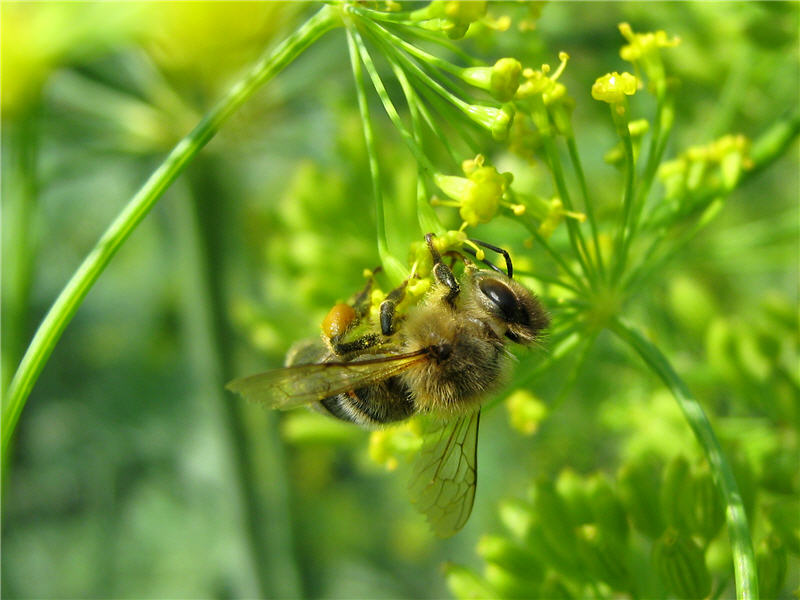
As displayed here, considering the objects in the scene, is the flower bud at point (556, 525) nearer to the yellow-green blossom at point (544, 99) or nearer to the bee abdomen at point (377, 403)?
the bee abdomen at point (377, 403)

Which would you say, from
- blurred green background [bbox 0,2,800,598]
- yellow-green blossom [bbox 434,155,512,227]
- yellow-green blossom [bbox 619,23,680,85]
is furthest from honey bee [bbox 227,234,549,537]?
yellow-green blossom [bbox 619,23,680,85]

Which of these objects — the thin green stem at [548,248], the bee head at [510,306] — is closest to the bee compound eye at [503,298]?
the bee head at [510,306]

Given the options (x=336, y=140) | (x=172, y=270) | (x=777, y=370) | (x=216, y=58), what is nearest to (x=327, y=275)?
(x=336, y=140)

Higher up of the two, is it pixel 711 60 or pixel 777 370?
pixel 711 60

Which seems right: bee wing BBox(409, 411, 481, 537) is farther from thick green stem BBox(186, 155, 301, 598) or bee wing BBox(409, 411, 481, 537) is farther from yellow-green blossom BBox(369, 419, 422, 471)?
thick green stem BBox(186, 155, 301, 598)

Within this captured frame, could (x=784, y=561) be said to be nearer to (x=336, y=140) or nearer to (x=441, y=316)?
(x=441, y=316)

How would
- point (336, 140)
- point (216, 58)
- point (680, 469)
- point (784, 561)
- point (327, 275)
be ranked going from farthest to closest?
point (216, 58), point (336, 140), point (327, 275), point (680, 469), point (784, 561)

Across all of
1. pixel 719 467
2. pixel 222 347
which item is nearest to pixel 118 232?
pixel 719 467
